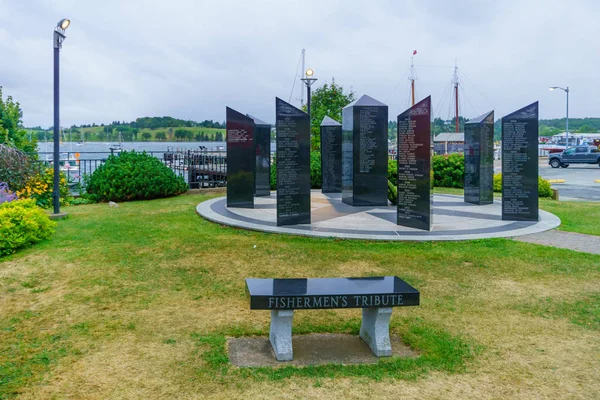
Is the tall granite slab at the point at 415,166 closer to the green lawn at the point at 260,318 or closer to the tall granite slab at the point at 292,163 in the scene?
the green lawn at the point at 260,318

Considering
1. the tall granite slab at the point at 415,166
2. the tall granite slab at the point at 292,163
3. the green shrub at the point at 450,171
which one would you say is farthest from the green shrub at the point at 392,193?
the green shrub at the point at 450,171

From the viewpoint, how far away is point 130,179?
15.8m

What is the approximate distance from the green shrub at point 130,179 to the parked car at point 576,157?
119ft

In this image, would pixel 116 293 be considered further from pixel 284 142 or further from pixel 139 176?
pixel 139 176

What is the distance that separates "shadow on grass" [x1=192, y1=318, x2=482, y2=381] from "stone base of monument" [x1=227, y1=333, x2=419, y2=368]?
0.09 metres

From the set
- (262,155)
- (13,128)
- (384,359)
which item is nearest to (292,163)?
(262,155)

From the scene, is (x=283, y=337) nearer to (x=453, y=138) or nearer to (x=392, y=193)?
(x=392, y=193)

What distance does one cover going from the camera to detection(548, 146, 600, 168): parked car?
43.6 metres

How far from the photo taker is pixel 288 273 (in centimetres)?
769

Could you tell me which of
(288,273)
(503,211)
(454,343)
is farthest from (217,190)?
(454,343)

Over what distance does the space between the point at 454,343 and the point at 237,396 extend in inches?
89.1

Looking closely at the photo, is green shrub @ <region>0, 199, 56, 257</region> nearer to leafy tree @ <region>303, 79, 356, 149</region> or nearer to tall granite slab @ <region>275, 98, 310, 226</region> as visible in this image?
tall granite slab @ <region>275, 98, 310, 226</region>

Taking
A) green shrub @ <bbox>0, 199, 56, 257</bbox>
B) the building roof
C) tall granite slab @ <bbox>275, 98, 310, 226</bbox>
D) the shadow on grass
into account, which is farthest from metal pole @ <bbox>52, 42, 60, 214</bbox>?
the building roof

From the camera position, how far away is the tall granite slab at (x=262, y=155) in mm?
16531
